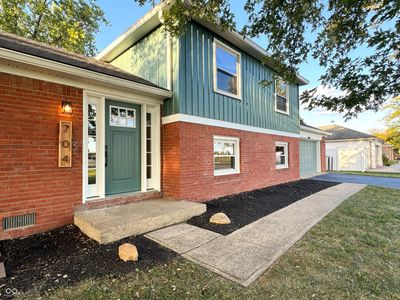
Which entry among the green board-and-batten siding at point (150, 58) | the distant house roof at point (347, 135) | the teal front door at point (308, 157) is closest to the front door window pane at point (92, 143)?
the green board-and-batten siding at point (150, 58)

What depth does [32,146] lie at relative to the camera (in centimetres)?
396

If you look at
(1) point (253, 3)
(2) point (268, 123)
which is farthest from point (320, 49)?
(2) point (268, 123)

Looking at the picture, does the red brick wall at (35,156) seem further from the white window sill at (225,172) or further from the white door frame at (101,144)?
the white window sill at (225,172)

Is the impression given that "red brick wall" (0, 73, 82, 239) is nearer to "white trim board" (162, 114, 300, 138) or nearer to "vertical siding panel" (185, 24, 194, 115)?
"white trim board" (162, 114, 300, 138)

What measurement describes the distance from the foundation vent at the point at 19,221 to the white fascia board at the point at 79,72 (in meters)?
2.67

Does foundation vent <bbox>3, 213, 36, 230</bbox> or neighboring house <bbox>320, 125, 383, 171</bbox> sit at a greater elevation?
neighboring house <bbox>320, 125, 383, 171</bbox>

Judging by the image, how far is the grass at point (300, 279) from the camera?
7.74 ft

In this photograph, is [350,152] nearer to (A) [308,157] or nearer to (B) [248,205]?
(A) [308,157]

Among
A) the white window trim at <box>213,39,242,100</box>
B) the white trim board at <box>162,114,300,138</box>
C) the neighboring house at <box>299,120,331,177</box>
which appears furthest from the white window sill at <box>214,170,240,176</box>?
the neighboring house at <box>299,120,331,177</box>

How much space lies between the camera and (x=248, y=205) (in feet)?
20.0

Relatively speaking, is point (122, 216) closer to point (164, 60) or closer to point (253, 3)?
point (164, 60)

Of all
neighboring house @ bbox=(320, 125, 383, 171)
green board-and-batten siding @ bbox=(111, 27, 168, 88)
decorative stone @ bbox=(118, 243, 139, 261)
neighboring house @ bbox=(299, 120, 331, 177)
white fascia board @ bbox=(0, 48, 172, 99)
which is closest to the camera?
decorative stone @ bbox=(118, 243, 139, 261)

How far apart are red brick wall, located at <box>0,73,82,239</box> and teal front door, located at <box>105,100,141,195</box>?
0.74 meters

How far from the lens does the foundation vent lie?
367 cm
